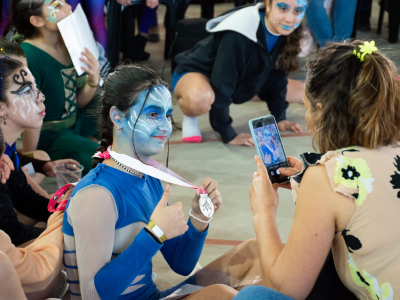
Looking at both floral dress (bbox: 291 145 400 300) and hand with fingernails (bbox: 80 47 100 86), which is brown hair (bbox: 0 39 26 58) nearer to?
hand with fingernails (bbox: 80 47 100 86)

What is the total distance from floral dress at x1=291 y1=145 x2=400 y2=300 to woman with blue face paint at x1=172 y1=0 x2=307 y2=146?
198 centimetres

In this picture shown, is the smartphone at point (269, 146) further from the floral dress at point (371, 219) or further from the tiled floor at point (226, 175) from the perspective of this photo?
the floral dress at point (371, 219)

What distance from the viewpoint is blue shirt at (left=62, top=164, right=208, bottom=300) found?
1259 mm

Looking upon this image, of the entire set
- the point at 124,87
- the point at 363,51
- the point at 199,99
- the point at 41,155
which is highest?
the point at 363,51

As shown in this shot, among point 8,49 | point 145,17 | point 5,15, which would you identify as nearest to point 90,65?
point 8,49

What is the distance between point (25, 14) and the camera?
8.48 feet

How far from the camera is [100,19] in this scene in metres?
3.52

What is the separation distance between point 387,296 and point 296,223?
27cm

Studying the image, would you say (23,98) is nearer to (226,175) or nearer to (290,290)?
(290,290)

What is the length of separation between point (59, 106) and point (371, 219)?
197 cm

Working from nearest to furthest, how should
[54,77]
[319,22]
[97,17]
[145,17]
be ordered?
[54,77], [97,17], [319,22], [145,17]

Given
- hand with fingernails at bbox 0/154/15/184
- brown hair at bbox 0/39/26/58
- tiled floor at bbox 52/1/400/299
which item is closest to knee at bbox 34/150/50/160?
tiled floor at bbox 52/1/400/299

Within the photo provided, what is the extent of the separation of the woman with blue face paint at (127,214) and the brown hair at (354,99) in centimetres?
41

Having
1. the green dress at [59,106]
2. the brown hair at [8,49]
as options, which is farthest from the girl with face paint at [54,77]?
the brown hair at [8,49]
